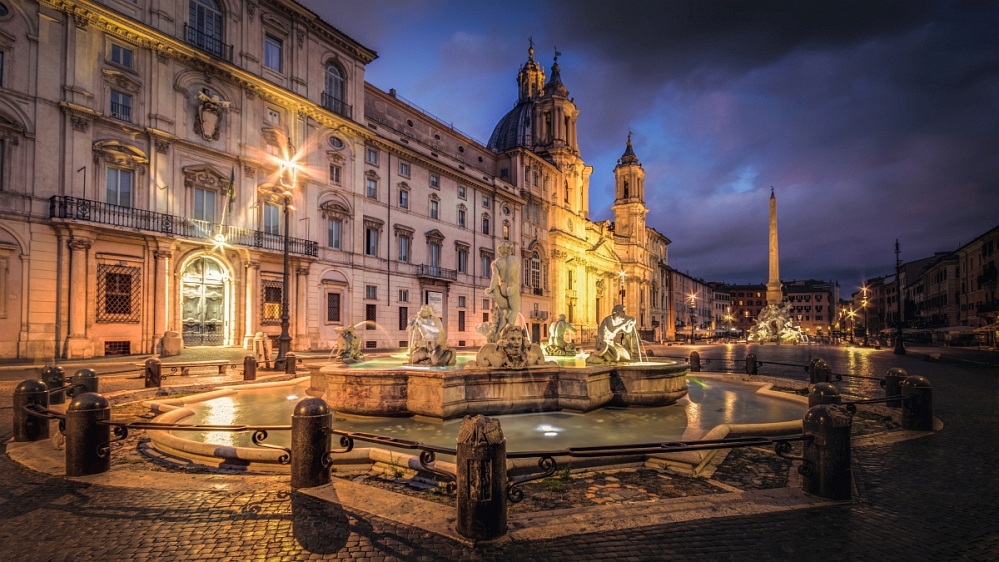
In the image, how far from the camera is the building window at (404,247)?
35844 mm

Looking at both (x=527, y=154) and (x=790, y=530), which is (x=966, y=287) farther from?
(x=790, y=530)

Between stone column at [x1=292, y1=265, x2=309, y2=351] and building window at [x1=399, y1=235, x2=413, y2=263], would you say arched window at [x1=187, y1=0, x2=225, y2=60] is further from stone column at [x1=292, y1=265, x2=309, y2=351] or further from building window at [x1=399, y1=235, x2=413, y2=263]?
building window at [x1=399, y1=235, x2=413, y2=263]

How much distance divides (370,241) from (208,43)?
13747 millimetres

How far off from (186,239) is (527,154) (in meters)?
34.2

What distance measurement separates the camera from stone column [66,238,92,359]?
19516 millimetres

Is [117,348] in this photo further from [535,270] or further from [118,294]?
[535,270]

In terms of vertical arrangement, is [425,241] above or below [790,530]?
above

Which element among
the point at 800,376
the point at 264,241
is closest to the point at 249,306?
the point at 264,241

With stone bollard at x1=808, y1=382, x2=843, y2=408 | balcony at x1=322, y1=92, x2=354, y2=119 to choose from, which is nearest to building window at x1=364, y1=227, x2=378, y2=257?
balcony at x1=322, y1=92, x2=354, y2=119

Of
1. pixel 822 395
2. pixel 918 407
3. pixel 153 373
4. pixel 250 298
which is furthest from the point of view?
pixel 250 298

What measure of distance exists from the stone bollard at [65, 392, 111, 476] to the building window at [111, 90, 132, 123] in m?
21.3

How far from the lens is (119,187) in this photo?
21500mm

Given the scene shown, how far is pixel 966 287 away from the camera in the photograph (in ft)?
186

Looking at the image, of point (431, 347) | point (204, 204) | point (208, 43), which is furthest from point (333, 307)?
point (431, 347)
